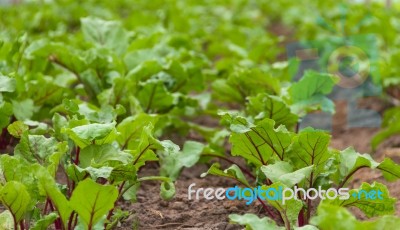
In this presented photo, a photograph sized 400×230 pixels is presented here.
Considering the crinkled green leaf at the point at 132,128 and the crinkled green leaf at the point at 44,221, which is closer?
the crinkled green leaf at the point at 44,221

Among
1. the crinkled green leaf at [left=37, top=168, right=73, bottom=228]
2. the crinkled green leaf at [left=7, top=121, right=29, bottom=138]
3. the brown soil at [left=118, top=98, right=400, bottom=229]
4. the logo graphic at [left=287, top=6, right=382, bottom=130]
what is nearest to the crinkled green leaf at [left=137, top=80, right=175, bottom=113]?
the brown soil at [left=118, top=98, right=400, bottom=229]

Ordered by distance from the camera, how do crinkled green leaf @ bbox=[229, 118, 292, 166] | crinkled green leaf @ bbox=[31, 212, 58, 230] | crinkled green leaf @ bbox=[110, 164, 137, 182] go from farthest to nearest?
crinkled green leaf @ bbox=[229, 118, 292, 166], crinkled green leaf @ bbox=[110, 164, 137, 182], crinkled green leaf @ bbox=[31, 212, 58, 230]

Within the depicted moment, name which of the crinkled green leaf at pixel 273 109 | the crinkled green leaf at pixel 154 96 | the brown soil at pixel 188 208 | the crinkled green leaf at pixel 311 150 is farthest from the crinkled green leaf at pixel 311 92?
the crinkled green leaf at pixel 311 150

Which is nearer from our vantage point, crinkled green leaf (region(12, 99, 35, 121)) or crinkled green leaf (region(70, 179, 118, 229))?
crinkled green leaf (region(70, 179, 118, 229))

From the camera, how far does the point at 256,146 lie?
227 centimetres

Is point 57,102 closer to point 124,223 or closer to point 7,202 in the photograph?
point 124,223

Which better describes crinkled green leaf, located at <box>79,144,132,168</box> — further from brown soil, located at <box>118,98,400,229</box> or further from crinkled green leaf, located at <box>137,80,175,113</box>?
crinkled green leaf, located at <box>137,80,175,113</box>

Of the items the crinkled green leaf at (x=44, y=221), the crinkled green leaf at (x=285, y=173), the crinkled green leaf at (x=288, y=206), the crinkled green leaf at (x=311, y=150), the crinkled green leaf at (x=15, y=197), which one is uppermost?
the crinkled green leaf at (x=311, y=150)

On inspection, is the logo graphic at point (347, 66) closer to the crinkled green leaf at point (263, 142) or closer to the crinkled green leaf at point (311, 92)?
the crinkled green leaf at point (311, 92)

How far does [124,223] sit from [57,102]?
0.88 metres

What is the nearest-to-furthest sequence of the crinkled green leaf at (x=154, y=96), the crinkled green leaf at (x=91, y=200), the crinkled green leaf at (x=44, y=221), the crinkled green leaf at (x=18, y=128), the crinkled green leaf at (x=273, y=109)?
1. the crinkled green leaf at (x=91, y=200)
2. the crinkled green leaf at (x=44, y=221)
3. the crinkled green leaf at (x=18, y=128)
4. the crinkled green leaf at (x=273, y=109)
5. the crinkled green leaf at (x=154, y=96)

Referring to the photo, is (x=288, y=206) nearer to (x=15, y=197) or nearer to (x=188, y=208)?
(x=188, y=208)

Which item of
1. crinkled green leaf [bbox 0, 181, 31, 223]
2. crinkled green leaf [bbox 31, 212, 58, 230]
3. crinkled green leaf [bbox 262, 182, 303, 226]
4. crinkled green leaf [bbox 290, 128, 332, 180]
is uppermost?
crinkled green leaf [bbox 290, 128, 332, 180]

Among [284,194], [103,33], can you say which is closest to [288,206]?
[284,194]
